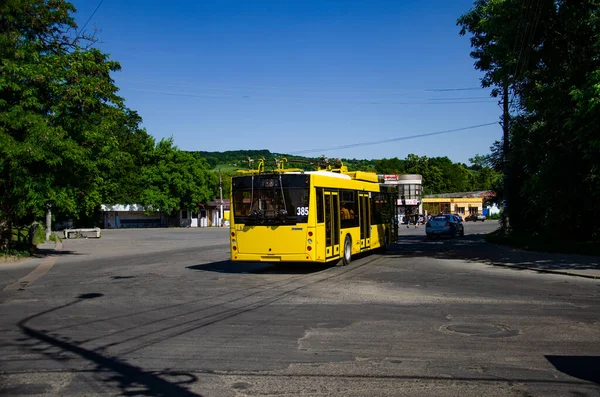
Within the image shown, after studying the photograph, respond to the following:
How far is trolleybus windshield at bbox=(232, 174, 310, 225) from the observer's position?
623 inches

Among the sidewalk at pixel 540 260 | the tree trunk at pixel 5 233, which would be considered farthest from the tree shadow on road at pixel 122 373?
the tree trunk at pixel 5 233

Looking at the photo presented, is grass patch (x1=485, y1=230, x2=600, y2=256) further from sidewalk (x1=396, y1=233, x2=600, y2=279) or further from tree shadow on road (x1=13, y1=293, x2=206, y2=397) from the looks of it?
tree shadow on road (x1=13, y1=293, x2=206, y2=397)

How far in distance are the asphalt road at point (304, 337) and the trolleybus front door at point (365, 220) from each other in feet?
17.9

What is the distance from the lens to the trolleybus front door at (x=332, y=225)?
1655 cm

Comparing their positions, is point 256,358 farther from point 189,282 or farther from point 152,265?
point 152,265

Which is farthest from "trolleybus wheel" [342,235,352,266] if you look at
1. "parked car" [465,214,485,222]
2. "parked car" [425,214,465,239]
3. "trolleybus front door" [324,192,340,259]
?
"parked car" [465,214,485,222]

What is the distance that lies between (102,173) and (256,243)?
1226 centimetres

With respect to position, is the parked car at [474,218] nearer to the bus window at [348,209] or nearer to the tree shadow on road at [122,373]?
the bus window at [348,209]

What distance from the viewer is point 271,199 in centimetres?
1609

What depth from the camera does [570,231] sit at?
25.5 m

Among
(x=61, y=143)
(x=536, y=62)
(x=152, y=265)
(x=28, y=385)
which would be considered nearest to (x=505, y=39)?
(x=536, y=62)

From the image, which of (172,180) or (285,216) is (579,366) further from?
(172,180)

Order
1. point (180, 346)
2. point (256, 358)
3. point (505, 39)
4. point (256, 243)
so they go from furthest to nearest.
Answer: point (505, 39)
point (256, 243)
point (180, 346)
point (256, 358)

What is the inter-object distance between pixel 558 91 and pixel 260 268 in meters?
12.4
